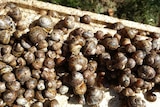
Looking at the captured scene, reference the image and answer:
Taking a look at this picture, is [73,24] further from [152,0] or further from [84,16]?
[152,0]

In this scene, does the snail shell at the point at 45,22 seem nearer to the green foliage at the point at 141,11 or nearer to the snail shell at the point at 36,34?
the snail shell at the point at 36,34

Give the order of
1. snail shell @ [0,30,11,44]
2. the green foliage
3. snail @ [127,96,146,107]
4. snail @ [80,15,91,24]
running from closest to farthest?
1. snail shell @ [0,30,11,44]
2. snail @ [127,96,146,107]
3. snail @ [80,15,91,24]
4. the green foliage

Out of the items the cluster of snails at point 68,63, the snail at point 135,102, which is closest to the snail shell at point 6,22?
the cluster of snails at point 68,63

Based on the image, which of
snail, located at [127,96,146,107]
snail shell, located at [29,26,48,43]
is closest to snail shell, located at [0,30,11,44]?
snail shell, located at [29,26,48,43]

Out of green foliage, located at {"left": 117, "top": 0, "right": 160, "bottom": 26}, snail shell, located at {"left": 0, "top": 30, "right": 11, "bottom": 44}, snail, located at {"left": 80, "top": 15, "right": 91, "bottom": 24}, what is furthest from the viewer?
green foliage, located at {"left": 117, "top": 0, "right": 160, "bottom": 26}

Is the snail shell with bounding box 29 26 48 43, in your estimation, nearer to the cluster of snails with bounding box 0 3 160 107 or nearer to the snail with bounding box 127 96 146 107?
the cluster of snails with bounding box 0 3 160 107

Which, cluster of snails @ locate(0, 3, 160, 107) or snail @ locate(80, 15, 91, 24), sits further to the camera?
snail @ locate(80, 15, 91, 24)

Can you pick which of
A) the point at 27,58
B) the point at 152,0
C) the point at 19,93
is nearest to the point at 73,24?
the point at 27,58
